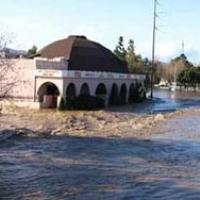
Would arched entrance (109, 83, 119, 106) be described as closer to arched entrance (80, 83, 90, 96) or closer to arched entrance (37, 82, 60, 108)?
arched entrance (80, 83, 90, 96)

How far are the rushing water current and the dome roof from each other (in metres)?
32.2

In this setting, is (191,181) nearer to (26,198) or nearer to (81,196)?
(81,196)

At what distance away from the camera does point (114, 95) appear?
61125 millimetres

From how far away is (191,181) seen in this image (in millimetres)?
16547

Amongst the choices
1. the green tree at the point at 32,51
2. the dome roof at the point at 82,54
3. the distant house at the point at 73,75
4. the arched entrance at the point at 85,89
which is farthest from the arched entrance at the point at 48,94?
the green tree at the point at 32,51

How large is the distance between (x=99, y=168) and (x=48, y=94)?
109 ft

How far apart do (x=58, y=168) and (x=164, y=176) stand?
3.30 m

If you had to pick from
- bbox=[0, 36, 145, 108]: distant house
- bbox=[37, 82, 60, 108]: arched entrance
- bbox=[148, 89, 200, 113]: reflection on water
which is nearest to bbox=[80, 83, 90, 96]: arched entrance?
bbox=[0, 36, 145, 108]: distant house

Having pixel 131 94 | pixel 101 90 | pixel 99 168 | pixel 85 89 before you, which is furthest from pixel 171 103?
pixel 99 168

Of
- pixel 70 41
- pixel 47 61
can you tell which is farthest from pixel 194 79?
pixel 47 61

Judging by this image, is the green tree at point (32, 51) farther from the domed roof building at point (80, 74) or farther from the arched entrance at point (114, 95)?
the arched entrance at point (114, 95)

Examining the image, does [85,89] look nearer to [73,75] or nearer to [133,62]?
[73,75]

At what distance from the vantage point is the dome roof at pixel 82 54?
59438 millimetres

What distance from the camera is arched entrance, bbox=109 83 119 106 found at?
5927 centimetres
